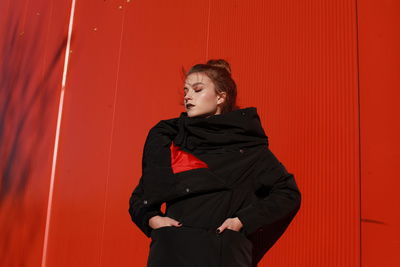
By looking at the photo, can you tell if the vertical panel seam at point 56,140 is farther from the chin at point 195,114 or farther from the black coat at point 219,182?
the chin at point 195,114

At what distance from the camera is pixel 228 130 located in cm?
147

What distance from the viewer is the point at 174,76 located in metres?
2.11

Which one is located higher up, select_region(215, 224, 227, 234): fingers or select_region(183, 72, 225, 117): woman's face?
select_region(183, 72, 225, 117): woman's face

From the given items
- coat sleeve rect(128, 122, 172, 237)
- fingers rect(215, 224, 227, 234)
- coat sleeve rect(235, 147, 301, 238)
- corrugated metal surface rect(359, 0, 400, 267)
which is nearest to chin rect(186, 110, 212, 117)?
coat sleeve rect(128, 122, 172, 237)

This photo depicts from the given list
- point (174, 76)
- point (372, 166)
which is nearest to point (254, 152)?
point (372, 166)

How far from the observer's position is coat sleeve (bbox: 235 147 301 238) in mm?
1353

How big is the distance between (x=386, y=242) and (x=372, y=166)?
242 mm

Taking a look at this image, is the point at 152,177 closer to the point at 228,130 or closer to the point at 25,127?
the point at 228,130

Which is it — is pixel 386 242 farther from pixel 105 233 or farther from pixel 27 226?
pixel 27 226

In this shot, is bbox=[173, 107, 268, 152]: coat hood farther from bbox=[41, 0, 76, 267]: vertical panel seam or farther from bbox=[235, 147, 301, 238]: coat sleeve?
bbox=[41, 0, 76, 267]: vertical panel seam

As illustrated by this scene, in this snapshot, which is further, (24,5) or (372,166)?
(24,5)

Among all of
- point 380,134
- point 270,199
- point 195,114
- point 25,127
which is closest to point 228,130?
point 195,114

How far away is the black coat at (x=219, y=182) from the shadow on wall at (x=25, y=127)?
1709 mm

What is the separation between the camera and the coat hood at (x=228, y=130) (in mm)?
1450
